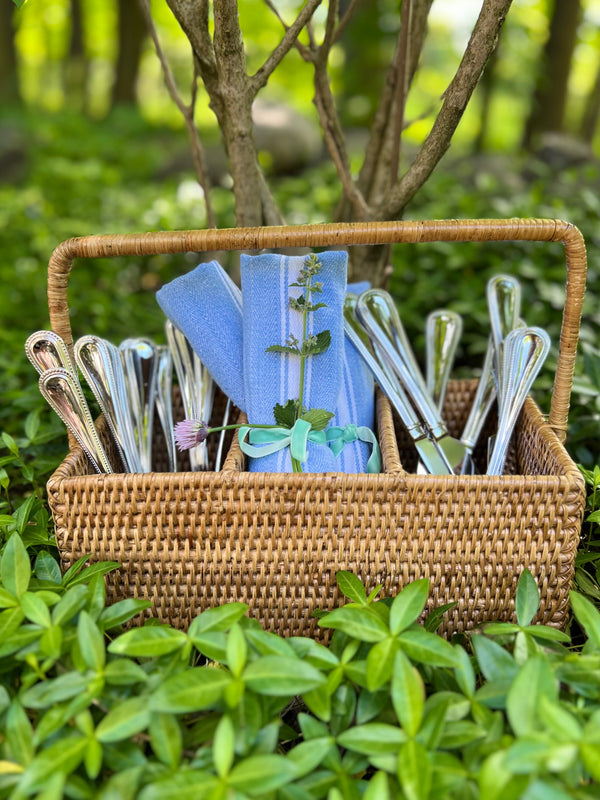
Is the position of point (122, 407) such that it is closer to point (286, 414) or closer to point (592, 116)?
point (286, 414)

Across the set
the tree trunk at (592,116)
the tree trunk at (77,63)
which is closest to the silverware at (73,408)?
the tree trunk at (592,116)

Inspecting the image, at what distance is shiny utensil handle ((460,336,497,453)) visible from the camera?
106 centimetres

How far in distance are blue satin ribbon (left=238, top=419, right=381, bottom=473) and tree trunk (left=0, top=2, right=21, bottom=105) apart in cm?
709

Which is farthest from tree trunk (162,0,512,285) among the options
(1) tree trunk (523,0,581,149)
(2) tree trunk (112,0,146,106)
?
(2) tree trunk (112,0,146,106)

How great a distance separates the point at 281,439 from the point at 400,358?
268mm

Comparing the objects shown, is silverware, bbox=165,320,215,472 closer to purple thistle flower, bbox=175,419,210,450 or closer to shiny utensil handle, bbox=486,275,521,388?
purple thistle flower, bbox=175,419,210,450

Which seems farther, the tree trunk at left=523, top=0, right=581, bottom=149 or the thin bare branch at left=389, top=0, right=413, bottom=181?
the tree trunk at left=523, top=0, right=581, bottom=149

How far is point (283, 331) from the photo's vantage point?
932 millimetres

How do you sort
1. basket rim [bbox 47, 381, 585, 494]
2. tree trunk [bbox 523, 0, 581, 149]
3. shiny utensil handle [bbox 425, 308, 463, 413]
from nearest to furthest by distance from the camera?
basket rim [bbox 47, 381, 585, 494] < shiny utensil handle [bbox 425, 308, 463, 413] < tree trunk [bbox 523, 0, 581, 149]

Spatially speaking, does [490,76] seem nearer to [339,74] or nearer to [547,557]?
[339,74]

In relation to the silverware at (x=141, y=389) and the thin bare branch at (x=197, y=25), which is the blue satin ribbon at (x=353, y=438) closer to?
the silverware at (x=141, y=389)

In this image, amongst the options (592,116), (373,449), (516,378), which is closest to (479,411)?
(516,378)

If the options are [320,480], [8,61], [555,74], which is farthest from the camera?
[8,61]

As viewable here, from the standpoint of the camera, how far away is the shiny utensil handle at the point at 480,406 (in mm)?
1062
